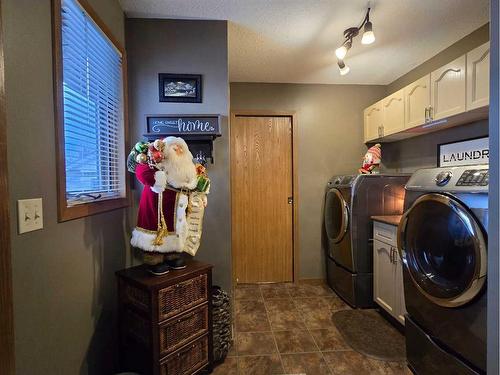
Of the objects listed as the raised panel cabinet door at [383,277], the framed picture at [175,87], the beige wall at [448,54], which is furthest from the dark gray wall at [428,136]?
the framed picture at [175,87]

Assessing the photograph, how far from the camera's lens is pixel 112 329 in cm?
149

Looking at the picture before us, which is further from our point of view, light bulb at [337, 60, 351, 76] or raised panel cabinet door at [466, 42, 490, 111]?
light bulb at [337, 60, 351, 76]

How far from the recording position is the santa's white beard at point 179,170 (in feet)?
4.46

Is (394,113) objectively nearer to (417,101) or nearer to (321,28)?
(417,101)

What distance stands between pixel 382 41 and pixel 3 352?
2.77m

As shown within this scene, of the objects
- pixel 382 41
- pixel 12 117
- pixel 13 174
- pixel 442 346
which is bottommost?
pixel 442 346

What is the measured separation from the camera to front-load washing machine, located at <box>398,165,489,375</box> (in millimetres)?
1102

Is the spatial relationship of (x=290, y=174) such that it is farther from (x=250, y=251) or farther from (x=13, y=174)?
(x=13, y=174)

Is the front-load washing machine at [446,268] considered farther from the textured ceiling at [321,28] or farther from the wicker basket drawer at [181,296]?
the wicker basket drawer at [181,296]

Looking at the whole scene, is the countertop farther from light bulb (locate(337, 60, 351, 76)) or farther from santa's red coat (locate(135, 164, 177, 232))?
santa's red coat (locate(135, 164, 177, 232))

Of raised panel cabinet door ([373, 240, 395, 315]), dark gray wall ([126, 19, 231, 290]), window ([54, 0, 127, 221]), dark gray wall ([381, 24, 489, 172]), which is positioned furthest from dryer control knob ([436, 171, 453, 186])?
window ([54, 0, 127, 221])

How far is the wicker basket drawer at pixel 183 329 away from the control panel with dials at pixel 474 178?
1.53 meters

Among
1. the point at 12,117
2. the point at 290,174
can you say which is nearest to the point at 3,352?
the point at 12,117

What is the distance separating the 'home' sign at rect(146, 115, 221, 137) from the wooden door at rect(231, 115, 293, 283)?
121 centimetres
